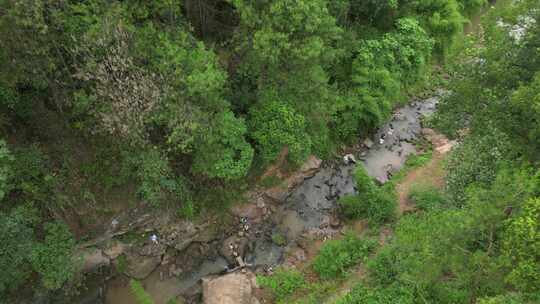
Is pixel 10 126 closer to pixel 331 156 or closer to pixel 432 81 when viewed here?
pixel 331 156

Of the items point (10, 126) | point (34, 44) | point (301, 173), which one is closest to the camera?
point (34, 44)

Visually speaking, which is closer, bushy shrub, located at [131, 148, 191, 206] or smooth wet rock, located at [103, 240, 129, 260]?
bushy shrub, located at [131, 148, 191, 206]

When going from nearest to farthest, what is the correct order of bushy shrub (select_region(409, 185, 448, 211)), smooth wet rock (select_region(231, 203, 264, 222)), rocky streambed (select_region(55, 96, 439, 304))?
rocky streambed (select_region(55, 96, 439, 304)) → bushy shrub (select_region(409, 185, 448, 211)) → smooth wet rock (select_region(231, 203, 264, 222))

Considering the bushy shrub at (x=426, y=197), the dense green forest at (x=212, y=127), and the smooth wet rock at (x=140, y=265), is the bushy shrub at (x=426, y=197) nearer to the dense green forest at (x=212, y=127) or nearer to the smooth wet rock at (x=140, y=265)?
the dense green forest at (x=212, y=127)

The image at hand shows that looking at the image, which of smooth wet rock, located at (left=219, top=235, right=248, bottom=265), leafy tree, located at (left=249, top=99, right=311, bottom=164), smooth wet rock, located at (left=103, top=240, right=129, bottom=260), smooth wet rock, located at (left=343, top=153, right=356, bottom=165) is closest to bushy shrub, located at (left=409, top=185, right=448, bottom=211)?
smooth wet rock, located at (left=343, top=153, right=356, bottom=165)

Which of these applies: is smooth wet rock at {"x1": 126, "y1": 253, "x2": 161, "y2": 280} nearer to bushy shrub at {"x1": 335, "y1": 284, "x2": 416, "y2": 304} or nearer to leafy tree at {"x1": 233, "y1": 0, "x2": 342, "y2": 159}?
leafy tree at {"x1": 233, "y1": 0, "x2": 342, "y2": 159}

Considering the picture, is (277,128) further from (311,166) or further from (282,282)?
(282,282)

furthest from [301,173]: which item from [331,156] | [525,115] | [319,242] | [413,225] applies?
[525,115]
